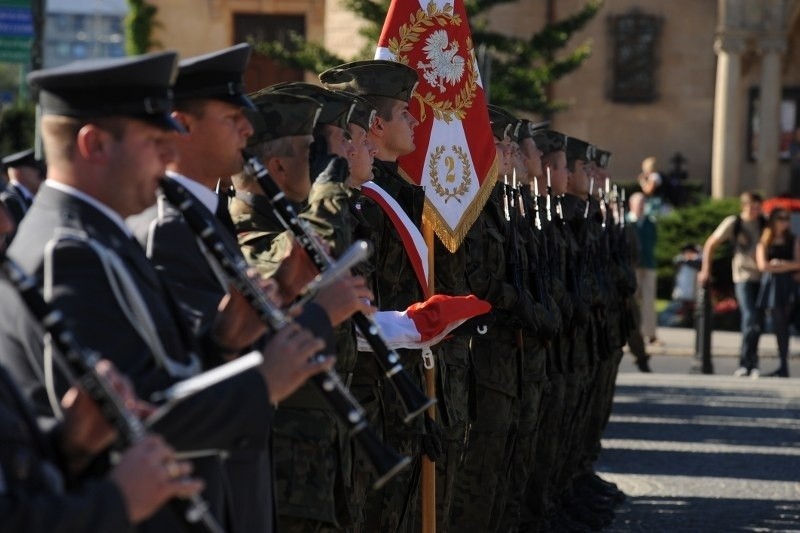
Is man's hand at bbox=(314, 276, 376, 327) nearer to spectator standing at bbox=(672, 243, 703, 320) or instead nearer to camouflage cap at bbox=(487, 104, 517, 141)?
camouflage cap at bbox=(487, 104, 517, 141)

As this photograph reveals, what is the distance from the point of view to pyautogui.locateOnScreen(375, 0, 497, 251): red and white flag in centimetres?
773

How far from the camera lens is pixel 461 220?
7.70 metres

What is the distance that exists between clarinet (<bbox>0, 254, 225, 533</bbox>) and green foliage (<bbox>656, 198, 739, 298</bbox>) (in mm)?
25242

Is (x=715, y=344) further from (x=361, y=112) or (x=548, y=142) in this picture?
(x=361, y=112)

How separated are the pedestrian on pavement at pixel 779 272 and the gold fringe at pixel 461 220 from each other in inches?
428

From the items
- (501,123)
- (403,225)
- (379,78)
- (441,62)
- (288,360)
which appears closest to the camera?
(288,360)

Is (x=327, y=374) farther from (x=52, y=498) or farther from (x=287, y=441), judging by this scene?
(x=287, y=441)

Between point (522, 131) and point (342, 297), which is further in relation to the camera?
point (522, 131)

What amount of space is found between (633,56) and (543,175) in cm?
2741

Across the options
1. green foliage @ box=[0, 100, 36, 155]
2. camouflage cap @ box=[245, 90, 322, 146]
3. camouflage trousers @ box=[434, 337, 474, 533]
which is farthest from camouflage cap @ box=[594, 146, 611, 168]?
green foliage @ box=[0, 100, 36, 155]

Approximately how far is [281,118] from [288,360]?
5.77 feet

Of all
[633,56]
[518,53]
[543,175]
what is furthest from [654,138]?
[543,175]

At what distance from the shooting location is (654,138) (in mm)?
37250

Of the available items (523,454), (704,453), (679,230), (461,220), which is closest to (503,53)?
(679,230)
